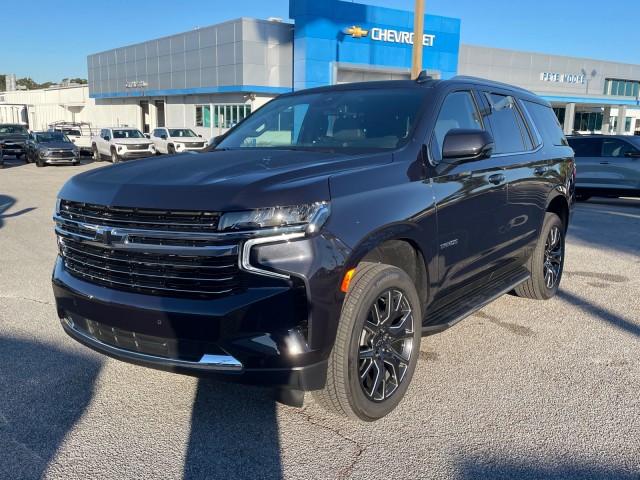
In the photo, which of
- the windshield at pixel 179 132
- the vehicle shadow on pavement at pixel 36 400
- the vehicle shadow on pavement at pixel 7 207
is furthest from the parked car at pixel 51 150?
the vehicle shadow on pavement at pixel 36 400

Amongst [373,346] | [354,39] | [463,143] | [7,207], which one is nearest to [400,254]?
[373,346]

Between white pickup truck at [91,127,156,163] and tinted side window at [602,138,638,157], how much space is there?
772 inches

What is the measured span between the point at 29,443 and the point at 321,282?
1.84m

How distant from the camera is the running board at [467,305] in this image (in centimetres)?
388

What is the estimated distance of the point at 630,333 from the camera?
5.04 meters

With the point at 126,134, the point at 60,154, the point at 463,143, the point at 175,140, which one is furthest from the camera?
the point at 126,134

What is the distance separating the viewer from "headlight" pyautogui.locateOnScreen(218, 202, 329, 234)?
287 centimetres

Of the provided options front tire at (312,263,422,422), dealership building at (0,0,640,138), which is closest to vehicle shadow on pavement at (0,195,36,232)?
front tire at (312,263,422,422)

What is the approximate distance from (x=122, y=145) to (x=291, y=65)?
11.9 m

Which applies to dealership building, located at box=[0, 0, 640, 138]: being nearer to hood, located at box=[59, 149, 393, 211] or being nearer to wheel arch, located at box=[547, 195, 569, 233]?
wheel arch, located at box=[547, 195, 569, 233]

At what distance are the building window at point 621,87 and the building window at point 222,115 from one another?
120 ft

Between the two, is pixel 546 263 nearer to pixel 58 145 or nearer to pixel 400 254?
pixel 400 254

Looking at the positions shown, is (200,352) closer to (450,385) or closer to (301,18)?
(450,385)

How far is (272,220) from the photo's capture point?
288 centimetres
